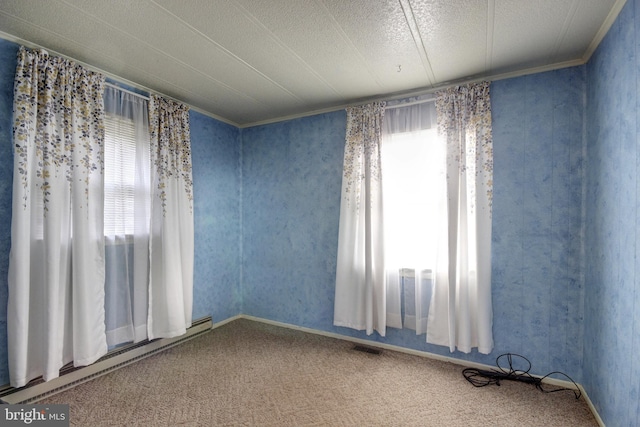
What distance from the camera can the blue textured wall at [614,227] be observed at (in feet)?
4.70

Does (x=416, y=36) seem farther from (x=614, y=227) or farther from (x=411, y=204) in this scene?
(x=614, y=227)

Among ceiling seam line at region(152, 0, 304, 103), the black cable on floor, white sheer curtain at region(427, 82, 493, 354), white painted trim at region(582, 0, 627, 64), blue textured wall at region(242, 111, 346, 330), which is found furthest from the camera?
blue textured wall at region(242, 111, 346, 330)

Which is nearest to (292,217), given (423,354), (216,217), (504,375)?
(216,217)

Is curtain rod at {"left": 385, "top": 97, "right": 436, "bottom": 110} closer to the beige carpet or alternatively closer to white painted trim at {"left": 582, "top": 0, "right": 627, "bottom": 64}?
white painted trim at {"left": 582, "top": 0, "right": 627, "bottom": 64}

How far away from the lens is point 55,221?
6.42 ft

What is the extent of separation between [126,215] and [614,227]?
132 inches

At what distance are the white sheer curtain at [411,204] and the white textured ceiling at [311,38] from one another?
0.31 meters

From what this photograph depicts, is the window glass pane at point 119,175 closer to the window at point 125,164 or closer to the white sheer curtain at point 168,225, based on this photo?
the window at point 125,164

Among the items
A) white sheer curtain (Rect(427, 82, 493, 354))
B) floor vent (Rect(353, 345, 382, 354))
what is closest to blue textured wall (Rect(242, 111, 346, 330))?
floor vent (Rect(353, 345, 382, 354))

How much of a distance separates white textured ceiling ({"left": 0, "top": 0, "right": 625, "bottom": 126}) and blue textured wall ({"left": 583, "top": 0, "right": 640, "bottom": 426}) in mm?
279

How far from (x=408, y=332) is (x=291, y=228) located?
63.0 inches

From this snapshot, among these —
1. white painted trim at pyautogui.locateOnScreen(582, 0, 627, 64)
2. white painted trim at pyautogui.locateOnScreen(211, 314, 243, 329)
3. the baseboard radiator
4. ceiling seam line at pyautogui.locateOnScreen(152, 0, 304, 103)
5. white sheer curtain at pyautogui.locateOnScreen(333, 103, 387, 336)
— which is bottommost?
white painted trim at pyautogui.locateOnScreen(211, 314, 243, 329)

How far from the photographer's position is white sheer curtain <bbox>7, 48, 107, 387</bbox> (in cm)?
183

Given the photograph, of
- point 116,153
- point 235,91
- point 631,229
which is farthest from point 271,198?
point 631,229
